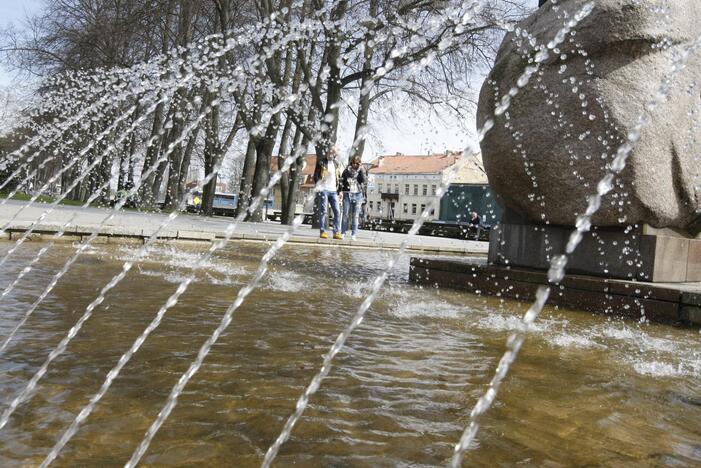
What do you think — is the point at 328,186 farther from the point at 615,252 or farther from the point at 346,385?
the point at 346,385

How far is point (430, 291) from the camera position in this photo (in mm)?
6363

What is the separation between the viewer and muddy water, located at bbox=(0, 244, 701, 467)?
199 centimetres

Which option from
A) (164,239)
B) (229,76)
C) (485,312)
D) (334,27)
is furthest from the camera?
(229,76)

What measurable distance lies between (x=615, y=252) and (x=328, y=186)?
7.21 meters

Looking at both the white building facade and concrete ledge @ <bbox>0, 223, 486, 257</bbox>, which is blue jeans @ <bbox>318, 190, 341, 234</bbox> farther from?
the white building facade

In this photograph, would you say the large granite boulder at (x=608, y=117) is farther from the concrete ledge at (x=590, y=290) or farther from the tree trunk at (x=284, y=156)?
the tree trunk at (x=284, y=156)

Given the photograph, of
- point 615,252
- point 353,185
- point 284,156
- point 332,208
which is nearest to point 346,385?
point 615,252

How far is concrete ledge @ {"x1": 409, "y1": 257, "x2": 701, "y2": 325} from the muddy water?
29 centimetres

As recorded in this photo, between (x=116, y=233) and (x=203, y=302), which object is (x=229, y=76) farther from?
(x=203, y=302)

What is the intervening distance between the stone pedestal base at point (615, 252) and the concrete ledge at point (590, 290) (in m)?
0.13

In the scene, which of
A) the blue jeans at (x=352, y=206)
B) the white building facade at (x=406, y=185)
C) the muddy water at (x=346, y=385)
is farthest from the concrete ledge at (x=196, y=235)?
the white building facade at (x=406, y=185)

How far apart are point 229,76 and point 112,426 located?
17.6 m

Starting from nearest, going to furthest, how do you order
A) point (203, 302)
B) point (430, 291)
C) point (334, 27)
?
point (203, 302)
point (430, 291)
point (334, 27)

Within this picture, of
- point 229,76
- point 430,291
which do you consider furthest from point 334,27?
point 430,291
